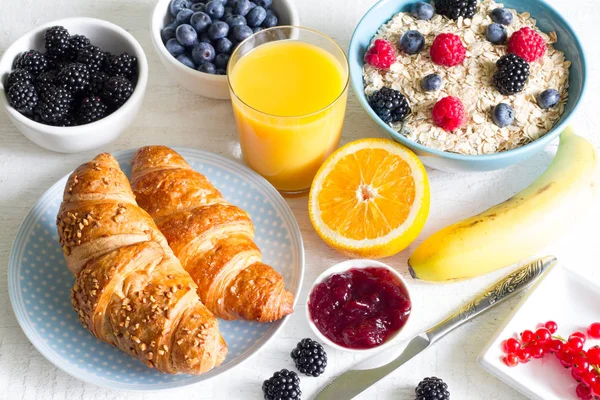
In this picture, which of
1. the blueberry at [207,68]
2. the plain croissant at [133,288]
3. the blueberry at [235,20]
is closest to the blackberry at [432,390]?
the plain croissant at [133,288]

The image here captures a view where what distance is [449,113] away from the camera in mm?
2168

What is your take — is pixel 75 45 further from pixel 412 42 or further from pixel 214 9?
pixel 412 42

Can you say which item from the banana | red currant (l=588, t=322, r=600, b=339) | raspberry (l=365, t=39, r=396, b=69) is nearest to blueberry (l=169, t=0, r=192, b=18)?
raspberry (l=365, t=39, r=396, b=69)

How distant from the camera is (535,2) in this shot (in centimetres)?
240

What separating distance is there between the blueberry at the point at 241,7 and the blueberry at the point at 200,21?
10 centimetres

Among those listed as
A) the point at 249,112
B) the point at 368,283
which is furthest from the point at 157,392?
the point at 249,112

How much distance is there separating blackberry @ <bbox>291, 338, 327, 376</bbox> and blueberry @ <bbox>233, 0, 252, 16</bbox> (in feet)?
3.52

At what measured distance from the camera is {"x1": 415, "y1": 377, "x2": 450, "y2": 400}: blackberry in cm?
196

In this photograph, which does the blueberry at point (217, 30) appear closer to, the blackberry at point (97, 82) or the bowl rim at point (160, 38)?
the bowl rim at point (160, 38)

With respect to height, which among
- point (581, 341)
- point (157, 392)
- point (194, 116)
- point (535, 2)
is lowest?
point (157, 392)

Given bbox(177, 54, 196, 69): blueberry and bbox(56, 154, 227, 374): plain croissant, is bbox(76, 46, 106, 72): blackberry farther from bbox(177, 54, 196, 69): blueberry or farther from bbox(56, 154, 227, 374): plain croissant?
bbox(56, 154, 227, 374): plain croissant

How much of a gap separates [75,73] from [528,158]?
1.43 metres

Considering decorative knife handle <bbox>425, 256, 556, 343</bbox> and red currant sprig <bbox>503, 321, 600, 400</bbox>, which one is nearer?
red currant sprig <bbox>503, 321, 600, 400</bbox>

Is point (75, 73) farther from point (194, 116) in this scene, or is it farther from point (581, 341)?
point (581, 341)
